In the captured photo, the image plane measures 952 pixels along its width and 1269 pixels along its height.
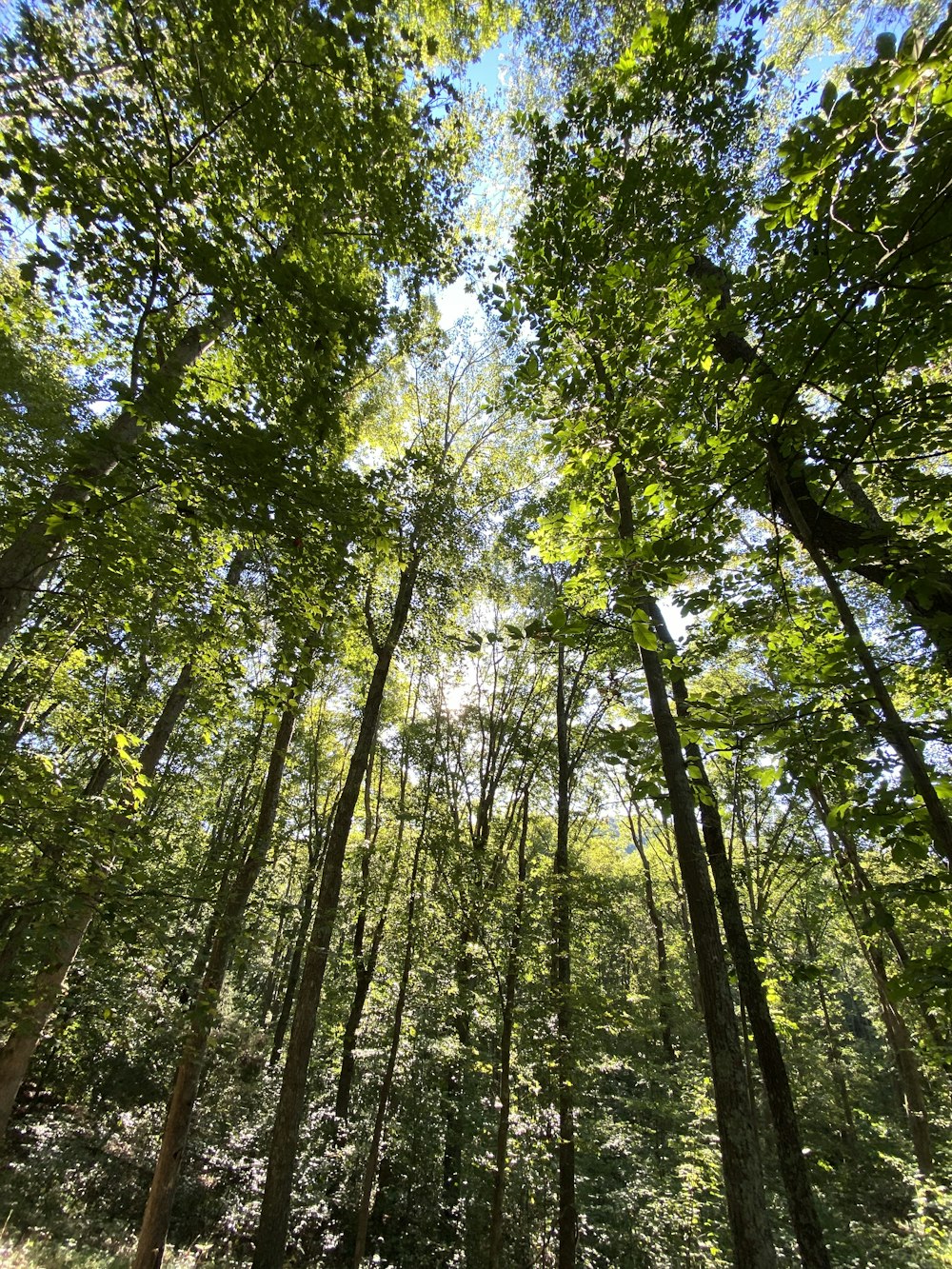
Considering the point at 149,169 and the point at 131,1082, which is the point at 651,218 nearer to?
the point at 149,169

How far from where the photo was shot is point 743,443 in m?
2.80

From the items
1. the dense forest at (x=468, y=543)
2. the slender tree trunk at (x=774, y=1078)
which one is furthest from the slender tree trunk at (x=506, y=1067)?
the slender tree trunk at (x=774, y=1078)

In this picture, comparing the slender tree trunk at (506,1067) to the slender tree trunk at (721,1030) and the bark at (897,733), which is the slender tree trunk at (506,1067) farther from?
the bark at (897,733)

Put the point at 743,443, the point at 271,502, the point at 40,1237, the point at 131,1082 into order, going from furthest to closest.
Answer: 1. the point at 131,1082
2. the point at 40,1237
3. the point at 271,502
4. the point at 743,443

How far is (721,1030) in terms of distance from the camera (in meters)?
3.26

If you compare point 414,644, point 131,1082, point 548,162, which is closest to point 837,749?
point 548,162

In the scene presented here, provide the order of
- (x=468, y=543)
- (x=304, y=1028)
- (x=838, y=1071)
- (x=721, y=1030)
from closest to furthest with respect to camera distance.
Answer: (x=721, y=1030) → (x=304, y=1028) → (x=468, y=543) → (x=838, y=1071)

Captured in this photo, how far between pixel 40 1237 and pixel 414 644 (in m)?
10.5

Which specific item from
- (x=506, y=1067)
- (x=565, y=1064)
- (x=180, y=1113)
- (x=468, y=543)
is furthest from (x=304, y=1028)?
(x=468, y=543)

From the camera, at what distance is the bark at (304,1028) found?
18.3ft

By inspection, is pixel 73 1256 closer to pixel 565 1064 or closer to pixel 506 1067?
pixel 506 1067

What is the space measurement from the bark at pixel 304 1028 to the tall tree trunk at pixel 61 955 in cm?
244

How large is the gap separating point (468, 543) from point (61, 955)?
296 inches

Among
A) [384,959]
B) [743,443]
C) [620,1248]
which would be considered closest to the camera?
[743,443]
